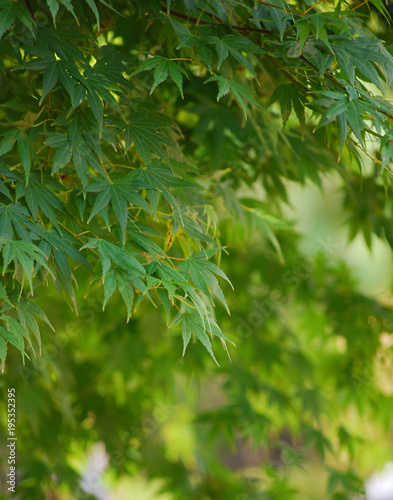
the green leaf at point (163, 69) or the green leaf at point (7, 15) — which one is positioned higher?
the green leaf at point (7, 15)

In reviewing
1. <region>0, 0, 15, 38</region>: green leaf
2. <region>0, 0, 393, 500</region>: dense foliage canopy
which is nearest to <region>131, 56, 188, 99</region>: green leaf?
<region>0, 0, 393, 500</region>: dense foliage canopy

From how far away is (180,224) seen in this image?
3.12 ft

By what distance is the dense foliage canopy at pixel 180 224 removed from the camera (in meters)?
0.91

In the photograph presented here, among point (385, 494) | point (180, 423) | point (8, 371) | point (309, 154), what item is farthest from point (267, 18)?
point (385, 494)

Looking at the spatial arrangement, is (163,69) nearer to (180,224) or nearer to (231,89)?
(231,89)

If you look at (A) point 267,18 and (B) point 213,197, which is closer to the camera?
(A) point 267,18

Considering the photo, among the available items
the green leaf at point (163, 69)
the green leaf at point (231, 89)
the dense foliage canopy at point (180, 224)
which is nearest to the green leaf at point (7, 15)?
the dense foliage canopy at point (180, 224)

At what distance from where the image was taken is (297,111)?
104 cm

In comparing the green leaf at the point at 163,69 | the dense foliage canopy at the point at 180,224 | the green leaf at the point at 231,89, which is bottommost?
the dense foliage canopy at the point at 180,224

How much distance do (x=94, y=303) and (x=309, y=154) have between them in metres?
0.89

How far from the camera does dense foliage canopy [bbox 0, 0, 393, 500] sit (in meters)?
0.91

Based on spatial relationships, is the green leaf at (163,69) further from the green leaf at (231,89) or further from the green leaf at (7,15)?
the green leaf at (7,15)

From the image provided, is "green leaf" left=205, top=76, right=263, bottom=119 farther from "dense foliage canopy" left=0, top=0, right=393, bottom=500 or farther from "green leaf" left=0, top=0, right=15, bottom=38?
"green leaf" left=0, top=0, right=15, bottom=38

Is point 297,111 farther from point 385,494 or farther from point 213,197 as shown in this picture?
point 385,494
